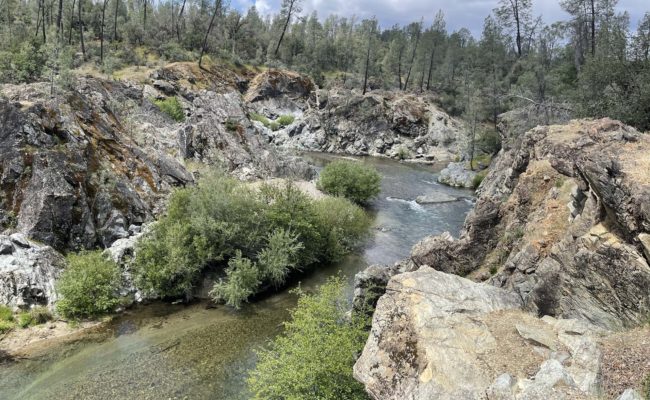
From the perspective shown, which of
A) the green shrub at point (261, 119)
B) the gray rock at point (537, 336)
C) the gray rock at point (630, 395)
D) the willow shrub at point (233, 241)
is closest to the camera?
the gray rock at point (630, 395)

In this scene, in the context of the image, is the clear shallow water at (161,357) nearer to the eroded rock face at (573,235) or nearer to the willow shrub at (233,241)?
the willow shrub at (233,241)

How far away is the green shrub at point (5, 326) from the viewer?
2298 cm

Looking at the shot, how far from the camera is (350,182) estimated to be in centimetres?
5012

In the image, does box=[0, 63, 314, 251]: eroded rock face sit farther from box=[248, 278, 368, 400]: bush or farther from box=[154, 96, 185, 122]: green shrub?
box=[248, 278, 368, 400]: bush

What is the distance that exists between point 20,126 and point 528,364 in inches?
1343

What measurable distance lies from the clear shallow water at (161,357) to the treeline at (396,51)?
26.2m

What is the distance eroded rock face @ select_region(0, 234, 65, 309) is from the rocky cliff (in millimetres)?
19852

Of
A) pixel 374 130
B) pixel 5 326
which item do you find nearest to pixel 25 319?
pixel 5 326

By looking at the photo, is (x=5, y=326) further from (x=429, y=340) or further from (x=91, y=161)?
(x=429, y=340)

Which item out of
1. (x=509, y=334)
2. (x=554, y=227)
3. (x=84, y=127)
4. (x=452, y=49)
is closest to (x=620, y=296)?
(x=509, y=334)

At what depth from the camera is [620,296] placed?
47.4 ft

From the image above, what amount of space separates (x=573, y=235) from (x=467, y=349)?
7392 mm

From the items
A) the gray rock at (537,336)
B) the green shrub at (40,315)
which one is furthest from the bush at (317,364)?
the green shrub at (40,315)

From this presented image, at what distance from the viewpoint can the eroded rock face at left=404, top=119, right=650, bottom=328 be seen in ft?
47.2
